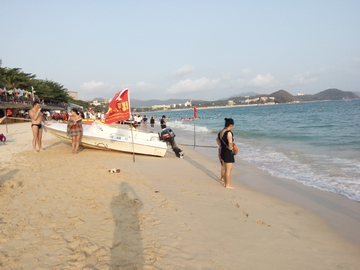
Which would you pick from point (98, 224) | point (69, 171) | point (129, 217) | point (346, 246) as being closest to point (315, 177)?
point (346, 246)

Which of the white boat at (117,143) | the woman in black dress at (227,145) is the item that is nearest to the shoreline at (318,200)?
the woman in black dress at (227,145)

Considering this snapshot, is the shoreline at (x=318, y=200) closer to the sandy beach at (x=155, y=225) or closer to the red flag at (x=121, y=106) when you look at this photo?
the sandy beach at (x=155, y=225)

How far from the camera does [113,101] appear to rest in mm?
7422

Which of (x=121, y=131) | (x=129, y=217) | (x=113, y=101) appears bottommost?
(x=129, y=217)

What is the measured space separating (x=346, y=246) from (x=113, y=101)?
641 cm

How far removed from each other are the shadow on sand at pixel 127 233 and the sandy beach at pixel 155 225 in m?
0.01

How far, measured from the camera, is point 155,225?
3.38m

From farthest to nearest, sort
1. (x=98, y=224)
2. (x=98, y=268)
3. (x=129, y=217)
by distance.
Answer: (x=129, y=217) < (x=98, y=224) < (x=98, y=268)

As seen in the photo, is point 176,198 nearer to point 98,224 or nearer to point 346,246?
point 98,224

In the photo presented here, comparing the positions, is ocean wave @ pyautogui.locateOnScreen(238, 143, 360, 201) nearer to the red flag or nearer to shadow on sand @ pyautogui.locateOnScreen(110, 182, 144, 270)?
shadow on sand @ pyautogui.locateOnScreen(110, 182, 144, 270)

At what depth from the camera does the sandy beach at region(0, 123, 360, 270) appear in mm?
2635

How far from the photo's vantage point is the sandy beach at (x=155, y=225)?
104 inches

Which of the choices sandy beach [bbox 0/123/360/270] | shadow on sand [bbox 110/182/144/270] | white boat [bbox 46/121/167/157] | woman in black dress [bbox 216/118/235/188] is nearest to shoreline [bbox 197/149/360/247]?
sandy beach [bbox 0/123/360/270]

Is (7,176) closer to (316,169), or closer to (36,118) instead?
(36,118)
